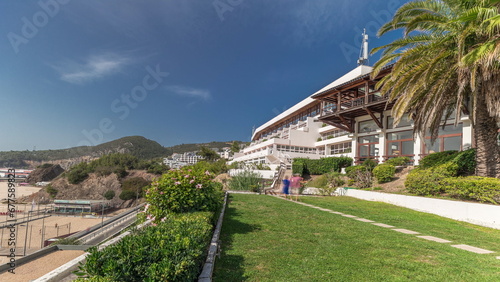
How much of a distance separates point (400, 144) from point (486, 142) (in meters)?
10.4

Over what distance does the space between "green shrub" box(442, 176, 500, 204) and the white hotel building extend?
10.1ft

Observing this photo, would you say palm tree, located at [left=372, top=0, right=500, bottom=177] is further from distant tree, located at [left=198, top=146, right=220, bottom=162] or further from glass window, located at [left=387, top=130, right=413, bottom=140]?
distant tree, located at [left=198, top=146, right=220, bottom=162]

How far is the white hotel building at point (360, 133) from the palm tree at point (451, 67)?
2.64 meters

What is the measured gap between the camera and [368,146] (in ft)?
78.6

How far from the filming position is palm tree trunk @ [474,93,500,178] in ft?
35.1

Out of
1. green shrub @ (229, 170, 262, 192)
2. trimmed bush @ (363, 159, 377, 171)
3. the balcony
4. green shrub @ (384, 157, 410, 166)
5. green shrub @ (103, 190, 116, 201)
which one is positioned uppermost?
the balcony

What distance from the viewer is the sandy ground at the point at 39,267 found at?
7.06 meters

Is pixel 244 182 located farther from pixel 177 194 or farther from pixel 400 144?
pixel 177 194

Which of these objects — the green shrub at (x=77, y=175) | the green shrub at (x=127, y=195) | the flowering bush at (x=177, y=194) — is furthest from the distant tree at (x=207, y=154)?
the flowering bush at (x=177, y=194)

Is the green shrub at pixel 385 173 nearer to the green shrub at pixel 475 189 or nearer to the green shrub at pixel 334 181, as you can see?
the green shrub at pixel 334 181

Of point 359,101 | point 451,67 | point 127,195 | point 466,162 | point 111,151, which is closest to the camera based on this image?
point 451,67

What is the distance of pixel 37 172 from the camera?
88.2 metres

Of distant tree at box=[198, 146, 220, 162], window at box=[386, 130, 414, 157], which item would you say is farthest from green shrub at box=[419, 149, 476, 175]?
distant tree at box=[198, 146, 220, 162]

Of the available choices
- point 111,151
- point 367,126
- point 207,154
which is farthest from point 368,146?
point 111,151
